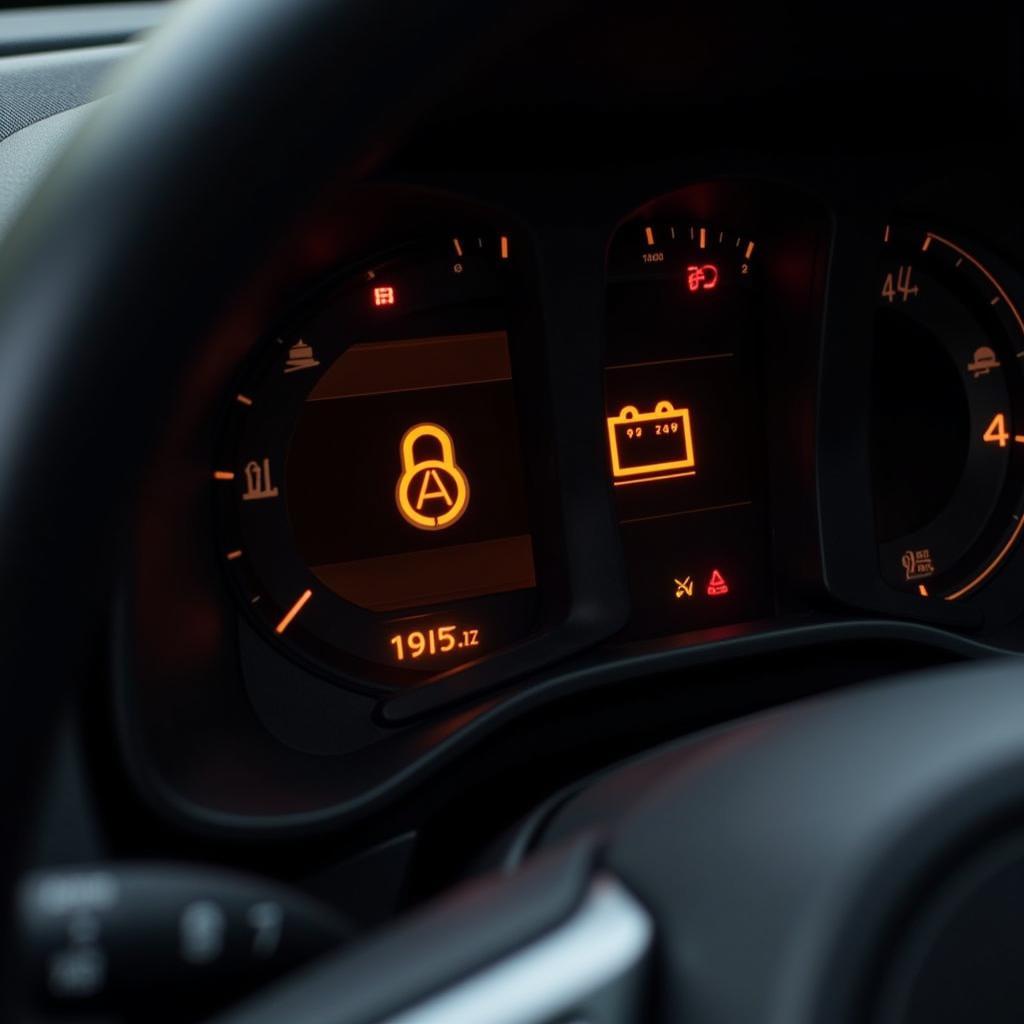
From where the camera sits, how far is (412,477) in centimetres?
165

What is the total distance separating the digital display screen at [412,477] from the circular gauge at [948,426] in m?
0.50

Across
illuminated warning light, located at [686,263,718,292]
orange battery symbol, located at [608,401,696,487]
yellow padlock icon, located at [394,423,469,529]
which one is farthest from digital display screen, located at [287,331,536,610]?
illuminated warning light, located at [686,263,718,292]

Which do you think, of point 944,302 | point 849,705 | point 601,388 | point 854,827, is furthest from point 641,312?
point 854,827

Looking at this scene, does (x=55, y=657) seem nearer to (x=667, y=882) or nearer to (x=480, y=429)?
(x=667, y=882)

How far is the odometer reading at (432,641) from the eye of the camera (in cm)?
164

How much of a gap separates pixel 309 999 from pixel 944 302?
1491 mm

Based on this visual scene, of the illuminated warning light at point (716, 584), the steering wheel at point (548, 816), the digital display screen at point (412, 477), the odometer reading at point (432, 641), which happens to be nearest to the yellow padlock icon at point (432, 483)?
the digital display screen at point (412, 477)

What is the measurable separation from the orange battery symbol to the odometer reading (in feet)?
0.81

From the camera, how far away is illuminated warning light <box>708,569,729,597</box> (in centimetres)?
182

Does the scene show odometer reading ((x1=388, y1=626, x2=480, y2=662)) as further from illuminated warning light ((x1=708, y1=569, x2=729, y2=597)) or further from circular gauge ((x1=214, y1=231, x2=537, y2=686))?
illuminated warning light ((x1=708, y1=569, x2=729, y2=597))

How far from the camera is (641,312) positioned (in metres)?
1.76

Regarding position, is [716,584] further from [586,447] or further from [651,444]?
[586,447]

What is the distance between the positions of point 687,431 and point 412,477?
0.34m

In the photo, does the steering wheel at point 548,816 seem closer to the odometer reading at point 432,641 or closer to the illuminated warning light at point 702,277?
the odometer reading at point 432,641
